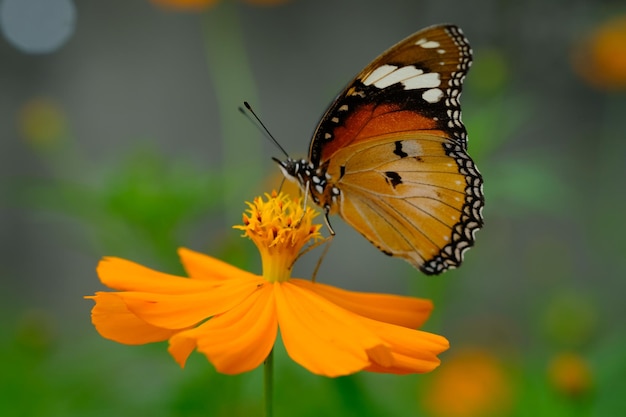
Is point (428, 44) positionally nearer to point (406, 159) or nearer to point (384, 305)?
point (406, 159)

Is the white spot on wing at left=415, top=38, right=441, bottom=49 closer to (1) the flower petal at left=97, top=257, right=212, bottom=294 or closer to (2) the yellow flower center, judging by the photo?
(2) the yellow flower center

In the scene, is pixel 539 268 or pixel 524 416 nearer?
pixel 524 416

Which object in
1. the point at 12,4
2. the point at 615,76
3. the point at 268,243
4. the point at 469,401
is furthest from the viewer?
the point at 12,4

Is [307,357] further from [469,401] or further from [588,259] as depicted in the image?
[588,259]

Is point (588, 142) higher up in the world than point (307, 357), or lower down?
higher up

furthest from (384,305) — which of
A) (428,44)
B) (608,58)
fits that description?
(608,58)

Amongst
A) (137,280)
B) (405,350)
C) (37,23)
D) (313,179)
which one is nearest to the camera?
(405,350)

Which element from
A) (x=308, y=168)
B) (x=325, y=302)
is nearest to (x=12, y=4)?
(x=308, y=168)
